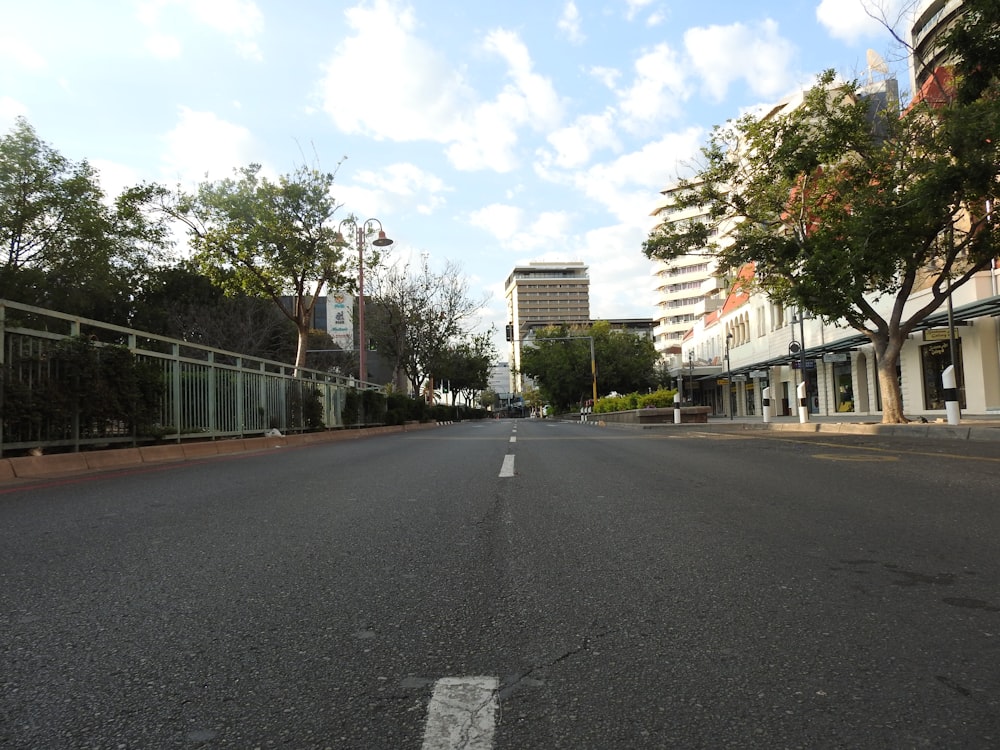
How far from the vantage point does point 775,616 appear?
2.98 metres

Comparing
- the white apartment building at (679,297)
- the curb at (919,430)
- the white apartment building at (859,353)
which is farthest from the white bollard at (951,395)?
the white apartment building at (679,297)

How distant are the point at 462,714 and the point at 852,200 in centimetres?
1772

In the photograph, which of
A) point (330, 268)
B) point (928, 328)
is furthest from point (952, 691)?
point (928, 328)

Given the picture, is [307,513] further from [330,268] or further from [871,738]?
[330,268]

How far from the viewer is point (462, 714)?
210cm

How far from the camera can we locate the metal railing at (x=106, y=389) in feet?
29.9

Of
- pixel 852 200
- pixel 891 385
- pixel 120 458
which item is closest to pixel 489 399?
pixel 891 385

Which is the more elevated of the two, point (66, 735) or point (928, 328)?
point (928, 328)

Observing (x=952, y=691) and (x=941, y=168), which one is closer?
(x=952, y=691)

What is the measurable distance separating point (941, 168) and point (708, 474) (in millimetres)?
7626

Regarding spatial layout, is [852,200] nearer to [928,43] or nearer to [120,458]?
[928,43]

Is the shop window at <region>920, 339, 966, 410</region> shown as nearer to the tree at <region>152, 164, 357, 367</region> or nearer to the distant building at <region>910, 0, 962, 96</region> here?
the distant building at <region>910, 0, 962, 96</region>

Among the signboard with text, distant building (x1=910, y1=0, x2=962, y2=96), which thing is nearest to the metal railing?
the signboard with text

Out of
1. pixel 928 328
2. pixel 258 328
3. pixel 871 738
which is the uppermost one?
pixel 258 328
